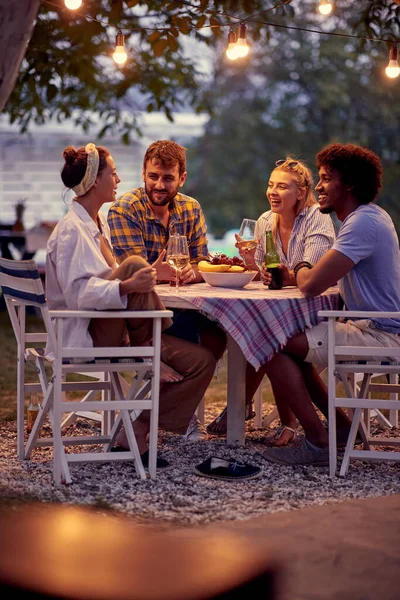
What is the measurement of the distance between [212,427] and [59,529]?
1.95 meters

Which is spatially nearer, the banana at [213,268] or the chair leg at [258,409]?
the banana at [213,268]

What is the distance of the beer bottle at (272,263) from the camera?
467cm

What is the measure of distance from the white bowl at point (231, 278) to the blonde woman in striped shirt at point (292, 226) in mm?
193

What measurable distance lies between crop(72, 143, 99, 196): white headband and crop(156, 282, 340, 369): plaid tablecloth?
596 millimetres

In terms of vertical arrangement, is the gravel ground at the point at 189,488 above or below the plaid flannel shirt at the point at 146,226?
below

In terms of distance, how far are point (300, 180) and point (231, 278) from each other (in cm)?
74

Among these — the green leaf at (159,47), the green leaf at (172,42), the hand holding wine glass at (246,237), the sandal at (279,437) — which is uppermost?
the green leaf at (172,42)

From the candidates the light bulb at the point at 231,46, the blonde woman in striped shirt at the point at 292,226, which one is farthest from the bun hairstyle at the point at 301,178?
the light bulb at the point at 231,46

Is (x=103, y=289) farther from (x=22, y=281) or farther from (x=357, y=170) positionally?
(x=357, y=170)

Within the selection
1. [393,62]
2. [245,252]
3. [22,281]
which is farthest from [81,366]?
[393,62]

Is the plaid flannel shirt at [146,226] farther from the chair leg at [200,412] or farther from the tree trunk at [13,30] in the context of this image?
the tree trunk at [13,30]

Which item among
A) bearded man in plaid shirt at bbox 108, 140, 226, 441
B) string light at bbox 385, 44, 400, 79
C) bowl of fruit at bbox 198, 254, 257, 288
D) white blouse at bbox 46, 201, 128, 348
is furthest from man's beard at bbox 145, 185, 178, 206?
string light at bbox 385, 44, 400, 79

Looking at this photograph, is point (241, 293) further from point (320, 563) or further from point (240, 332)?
point (320, 563)

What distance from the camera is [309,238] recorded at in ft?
16.4
